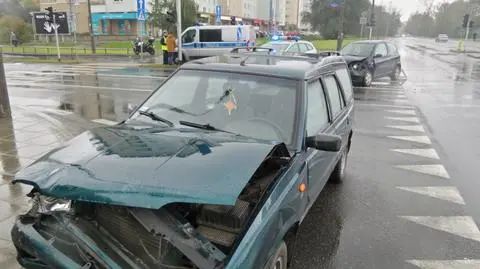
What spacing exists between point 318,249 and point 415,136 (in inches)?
223

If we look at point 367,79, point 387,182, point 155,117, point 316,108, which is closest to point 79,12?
point 367,79

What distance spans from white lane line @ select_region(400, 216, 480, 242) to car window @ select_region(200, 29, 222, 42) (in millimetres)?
21917

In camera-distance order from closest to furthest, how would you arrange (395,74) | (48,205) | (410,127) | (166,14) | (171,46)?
1. (48,205)
2. (410,127)
3. (395,74)
4. (171,46)
5. (166,14)

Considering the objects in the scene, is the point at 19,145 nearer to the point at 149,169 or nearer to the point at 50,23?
the point at 149,169

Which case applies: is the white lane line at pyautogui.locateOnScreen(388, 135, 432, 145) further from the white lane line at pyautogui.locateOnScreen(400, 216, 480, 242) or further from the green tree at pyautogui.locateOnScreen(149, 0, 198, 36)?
the green tree at pyautogui.locateOnScreen(149, 0, 198, 36)

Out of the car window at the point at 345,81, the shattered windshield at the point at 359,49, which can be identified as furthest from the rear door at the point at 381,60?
the car window at the point at 345,81

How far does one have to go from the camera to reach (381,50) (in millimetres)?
17312

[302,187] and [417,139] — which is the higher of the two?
[302,187]

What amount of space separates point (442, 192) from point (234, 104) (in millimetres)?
3556

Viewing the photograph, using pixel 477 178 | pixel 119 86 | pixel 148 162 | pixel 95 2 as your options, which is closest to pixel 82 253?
pixel 148 162

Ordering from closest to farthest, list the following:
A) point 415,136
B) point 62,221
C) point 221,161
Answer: point 62,221
point 221,161
point 415,136

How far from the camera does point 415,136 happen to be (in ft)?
28.6

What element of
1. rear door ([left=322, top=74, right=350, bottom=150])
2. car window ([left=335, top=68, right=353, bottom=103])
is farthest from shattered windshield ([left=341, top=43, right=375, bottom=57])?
rear door ([left=322, top=74, right=350, bottom=150])

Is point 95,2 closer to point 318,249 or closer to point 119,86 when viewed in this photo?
point 119,86
